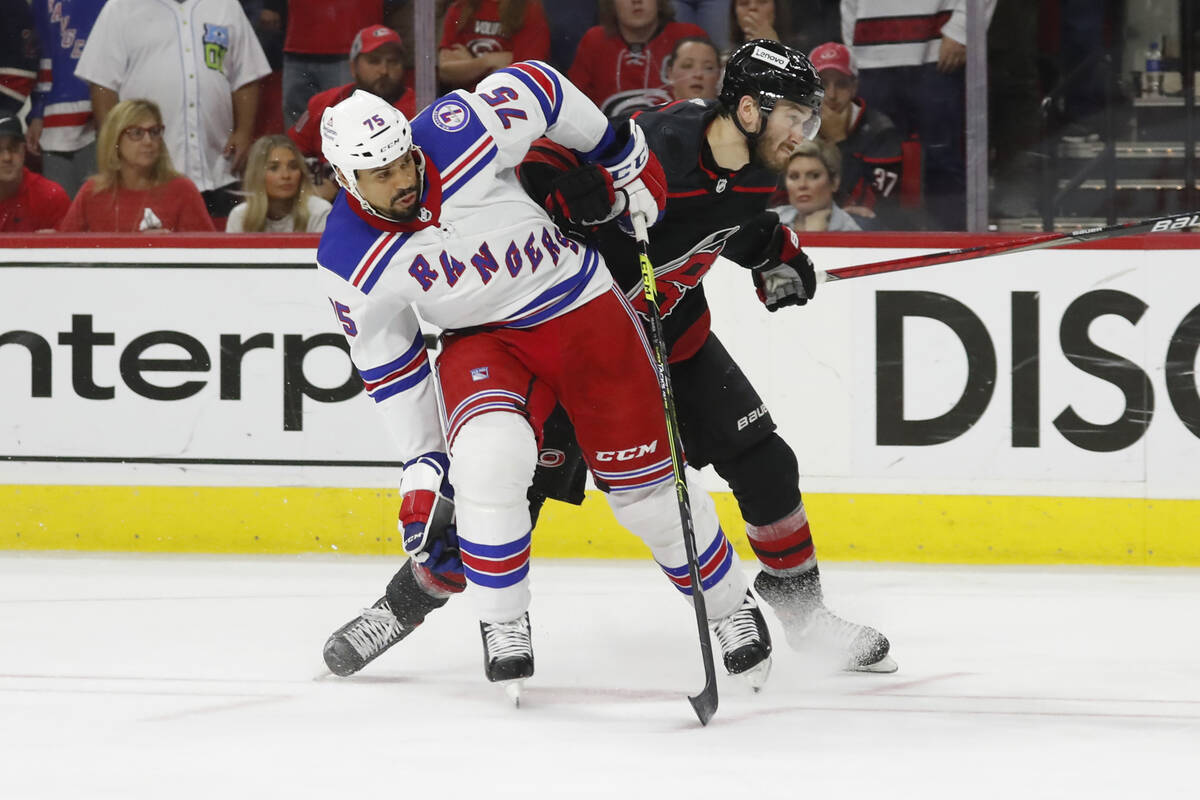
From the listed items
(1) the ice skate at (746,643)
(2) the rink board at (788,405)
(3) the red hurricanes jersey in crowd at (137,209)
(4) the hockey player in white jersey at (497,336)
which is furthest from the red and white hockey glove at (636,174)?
(3) the red hurricanes jersey in crowd at (137,209)

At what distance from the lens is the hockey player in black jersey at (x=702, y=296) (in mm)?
2920

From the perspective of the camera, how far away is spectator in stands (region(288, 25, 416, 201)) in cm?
459

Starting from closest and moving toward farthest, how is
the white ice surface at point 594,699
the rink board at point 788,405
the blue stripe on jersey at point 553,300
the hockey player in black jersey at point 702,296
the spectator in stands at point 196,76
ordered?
1. the white ice surface at point 594,699
2. the blue stripe on jersey at point 553,300
3. the hockey player in black jersey at point 702,296
4. the rink board at point 788,405
5. the spectator in stands at point 196,76

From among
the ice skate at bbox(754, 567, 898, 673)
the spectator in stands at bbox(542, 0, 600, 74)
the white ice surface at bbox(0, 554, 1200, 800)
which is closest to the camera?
the white ice surface at bbox(0, 554, 1200, 800)

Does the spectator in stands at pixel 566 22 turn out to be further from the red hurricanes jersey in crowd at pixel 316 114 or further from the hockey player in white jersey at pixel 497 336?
the hockey player in white jersey at pixel 497 336

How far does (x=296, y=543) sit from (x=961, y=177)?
2.16 meters

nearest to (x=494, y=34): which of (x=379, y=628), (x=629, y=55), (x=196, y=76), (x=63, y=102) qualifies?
(x=629, y=55)

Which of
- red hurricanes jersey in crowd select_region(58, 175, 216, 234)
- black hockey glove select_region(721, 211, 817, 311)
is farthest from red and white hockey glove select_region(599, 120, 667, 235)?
red hurricanes jersey in crowd select_region(58, 175, 216, 234)

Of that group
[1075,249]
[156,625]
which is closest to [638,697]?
[156,625]

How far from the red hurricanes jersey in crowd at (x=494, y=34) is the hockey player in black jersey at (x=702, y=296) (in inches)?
59.5

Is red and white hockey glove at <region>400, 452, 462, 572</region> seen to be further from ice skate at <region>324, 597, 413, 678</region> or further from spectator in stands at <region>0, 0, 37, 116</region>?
spectator in stands at <region>0, 0, 37, 116</region>

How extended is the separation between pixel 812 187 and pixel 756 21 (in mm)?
496

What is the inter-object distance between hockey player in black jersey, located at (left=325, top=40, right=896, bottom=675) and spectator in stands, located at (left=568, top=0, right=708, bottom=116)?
4.59 ft

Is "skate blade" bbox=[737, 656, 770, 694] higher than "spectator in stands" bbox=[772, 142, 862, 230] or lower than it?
lower
